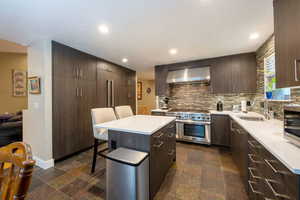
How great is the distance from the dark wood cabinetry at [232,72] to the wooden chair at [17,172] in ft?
Answer: 12.0

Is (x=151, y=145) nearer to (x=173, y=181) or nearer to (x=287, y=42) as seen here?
(x=173, y=181)

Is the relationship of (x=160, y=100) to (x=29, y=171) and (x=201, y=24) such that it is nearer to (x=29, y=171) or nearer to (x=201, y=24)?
(x=201, y=24)

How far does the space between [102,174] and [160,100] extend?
2806 millimetres

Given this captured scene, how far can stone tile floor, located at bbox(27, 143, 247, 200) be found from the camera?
5.11 ft

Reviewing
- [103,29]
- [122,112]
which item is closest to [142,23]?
[103,29]

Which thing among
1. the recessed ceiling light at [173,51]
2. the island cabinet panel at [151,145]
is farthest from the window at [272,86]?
the island cabinet panel at [151,145]

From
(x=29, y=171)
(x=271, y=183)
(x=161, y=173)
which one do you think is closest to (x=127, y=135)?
(x=161, y=173)

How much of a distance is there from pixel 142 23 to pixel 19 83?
5.73 meters

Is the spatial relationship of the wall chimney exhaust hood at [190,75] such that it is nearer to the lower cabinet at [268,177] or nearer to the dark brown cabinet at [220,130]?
the dark brown cabinet at [220,130]

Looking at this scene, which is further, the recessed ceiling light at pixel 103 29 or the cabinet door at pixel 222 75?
the cabinet door at pixel 222 75

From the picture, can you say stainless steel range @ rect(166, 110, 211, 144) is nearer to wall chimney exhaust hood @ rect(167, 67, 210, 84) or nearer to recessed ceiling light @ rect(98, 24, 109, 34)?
wall chimney exhaust hood @ rect(167, 67, 210, 84)

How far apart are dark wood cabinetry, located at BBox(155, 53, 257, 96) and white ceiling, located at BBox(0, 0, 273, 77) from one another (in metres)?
0.42

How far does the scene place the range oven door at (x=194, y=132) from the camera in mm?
2998

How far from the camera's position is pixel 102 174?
1991 mm
